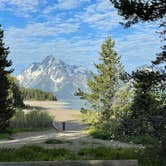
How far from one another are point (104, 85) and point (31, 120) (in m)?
5.21

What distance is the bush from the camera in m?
29.3

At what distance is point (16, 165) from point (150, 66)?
15.6 ft

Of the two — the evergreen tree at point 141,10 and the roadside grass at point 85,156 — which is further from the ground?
the evergreen tree at point 141,10

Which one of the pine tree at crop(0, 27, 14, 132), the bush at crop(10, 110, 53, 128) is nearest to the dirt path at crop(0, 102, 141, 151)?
the pine tree at crop(0, 27, 14, 132)

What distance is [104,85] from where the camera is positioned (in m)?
28.4

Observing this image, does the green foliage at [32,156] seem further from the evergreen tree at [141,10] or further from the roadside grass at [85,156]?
the evergreen tree at [141,10]

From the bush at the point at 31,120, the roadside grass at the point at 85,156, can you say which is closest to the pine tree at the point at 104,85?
the bush at the point at 31,120

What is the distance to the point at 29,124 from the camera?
2930 centimetres

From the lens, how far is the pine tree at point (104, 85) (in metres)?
28.4

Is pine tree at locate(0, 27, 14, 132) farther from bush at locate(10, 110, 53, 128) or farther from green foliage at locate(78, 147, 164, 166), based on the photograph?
green foliage at locate(78, 147, 164, 166)

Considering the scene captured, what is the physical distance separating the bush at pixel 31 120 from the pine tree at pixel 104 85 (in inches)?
122

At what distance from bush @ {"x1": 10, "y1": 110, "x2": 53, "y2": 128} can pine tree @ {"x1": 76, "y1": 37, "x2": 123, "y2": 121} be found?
3099 mm

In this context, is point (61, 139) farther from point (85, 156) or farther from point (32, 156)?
point (32, 156)

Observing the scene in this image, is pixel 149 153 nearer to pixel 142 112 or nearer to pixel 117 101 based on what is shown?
pixel 142 112
